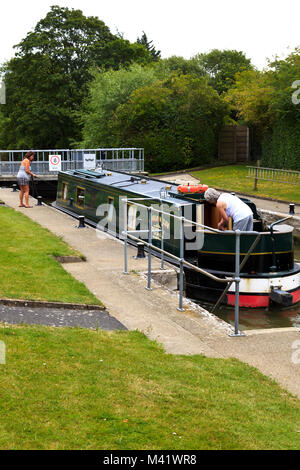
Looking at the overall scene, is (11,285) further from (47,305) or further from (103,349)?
(103,349)

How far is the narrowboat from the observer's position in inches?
408

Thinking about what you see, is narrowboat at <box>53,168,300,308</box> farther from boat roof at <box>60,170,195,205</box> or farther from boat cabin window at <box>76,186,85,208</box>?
boat cabin window at <box>76,186,85,208</box>

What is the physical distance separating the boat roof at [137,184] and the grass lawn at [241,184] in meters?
8.21

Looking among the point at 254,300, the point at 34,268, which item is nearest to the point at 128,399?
the point at 34,268

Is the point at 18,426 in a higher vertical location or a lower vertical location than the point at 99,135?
lower

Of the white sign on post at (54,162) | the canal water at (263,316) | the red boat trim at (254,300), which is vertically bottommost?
the canal water at (263,316)

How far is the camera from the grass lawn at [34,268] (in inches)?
331

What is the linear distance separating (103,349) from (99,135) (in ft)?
106

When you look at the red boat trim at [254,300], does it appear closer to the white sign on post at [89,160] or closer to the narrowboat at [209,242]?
the narrowboat at [209,242]

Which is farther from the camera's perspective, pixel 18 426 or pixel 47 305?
pixel 47 305

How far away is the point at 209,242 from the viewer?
→ 10695 mm

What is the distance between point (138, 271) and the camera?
35.3ft

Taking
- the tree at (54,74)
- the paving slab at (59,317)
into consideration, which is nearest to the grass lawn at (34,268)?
the paving slab at (59,317)
